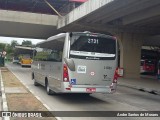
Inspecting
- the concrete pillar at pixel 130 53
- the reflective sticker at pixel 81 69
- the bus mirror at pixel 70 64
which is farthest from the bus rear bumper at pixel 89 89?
the concrete pillar at pixel 130 53

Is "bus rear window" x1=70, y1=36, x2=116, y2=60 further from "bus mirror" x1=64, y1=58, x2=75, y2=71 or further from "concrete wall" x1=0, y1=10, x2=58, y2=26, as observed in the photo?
"concrete wall" x1=0, y1=10, x2=58, y2=26

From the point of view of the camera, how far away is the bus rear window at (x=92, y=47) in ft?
45.3

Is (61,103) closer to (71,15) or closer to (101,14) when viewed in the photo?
(101,14)

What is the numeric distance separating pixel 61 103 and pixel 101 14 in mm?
13952

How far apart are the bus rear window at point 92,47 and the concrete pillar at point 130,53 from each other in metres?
19.4

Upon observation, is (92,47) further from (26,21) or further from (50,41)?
(26,21)

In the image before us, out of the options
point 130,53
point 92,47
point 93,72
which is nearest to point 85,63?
point 93,72

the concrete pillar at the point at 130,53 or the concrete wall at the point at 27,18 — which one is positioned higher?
the concrete wall at the point at 27,18

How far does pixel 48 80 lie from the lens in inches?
651

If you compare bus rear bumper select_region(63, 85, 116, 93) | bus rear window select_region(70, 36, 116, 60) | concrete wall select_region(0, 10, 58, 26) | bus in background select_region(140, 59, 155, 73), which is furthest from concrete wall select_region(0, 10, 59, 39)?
bus rear bumper select_region(63, 85, 116, 93)

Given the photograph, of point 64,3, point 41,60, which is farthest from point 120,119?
point 64,3

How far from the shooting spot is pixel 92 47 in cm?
1403

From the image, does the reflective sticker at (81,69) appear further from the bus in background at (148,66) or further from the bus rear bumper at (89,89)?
the bus in background at (148,66)

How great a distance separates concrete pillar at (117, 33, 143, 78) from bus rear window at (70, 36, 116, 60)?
765 inches
